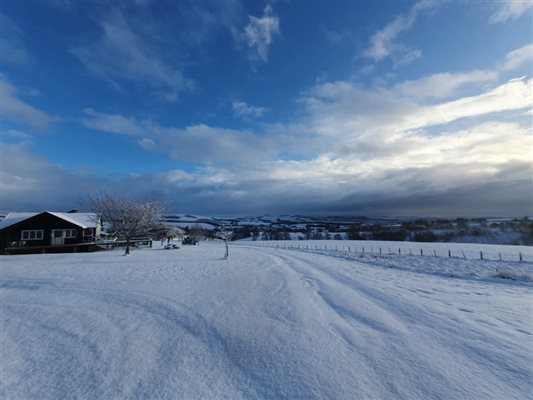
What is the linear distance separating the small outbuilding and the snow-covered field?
28782 millimetres

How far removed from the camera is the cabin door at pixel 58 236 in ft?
113

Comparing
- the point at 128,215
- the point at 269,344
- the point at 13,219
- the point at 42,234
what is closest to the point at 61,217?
the point at 42,234

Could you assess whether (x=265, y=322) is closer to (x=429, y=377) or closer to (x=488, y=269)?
(x=429, y=377)

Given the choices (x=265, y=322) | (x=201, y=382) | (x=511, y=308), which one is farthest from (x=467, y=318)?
(x=201, y=382)

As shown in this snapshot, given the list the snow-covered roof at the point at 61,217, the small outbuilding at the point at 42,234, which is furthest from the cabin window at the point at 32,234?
the snow-covered roof at the point at 61,217

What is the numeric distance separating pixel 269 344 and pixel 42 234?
41.2m

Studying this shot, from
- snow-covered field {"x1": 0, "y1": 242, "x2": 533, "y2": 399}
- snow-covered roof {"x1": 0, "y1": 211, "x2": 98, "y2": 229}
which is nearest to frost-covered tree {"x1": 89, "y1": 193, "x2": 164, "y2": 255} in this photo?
snow-covered roof {"x1": 0, "y1": 211, "x2": 98, "y2": 229}

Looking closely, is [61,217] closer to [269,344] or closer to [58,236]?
[58,236]

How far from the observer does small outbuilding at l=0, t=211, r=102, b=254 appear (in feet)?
108

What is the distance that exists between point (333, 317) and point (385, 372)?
2.79 m

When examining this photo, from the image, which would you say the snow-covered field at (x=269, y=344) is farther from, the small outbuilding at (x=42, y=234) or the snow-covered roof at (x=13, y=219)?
the snow-covered roof at (x=13, y=219)

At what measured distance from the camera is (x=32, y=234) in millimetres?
34062

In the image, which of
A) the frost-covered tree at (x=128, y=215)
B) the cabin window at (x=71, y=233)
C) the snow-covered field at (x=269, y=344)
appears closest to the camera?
the snow-covered field at (x=269, y=344)

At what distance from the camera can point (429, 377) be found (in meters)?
4.37
